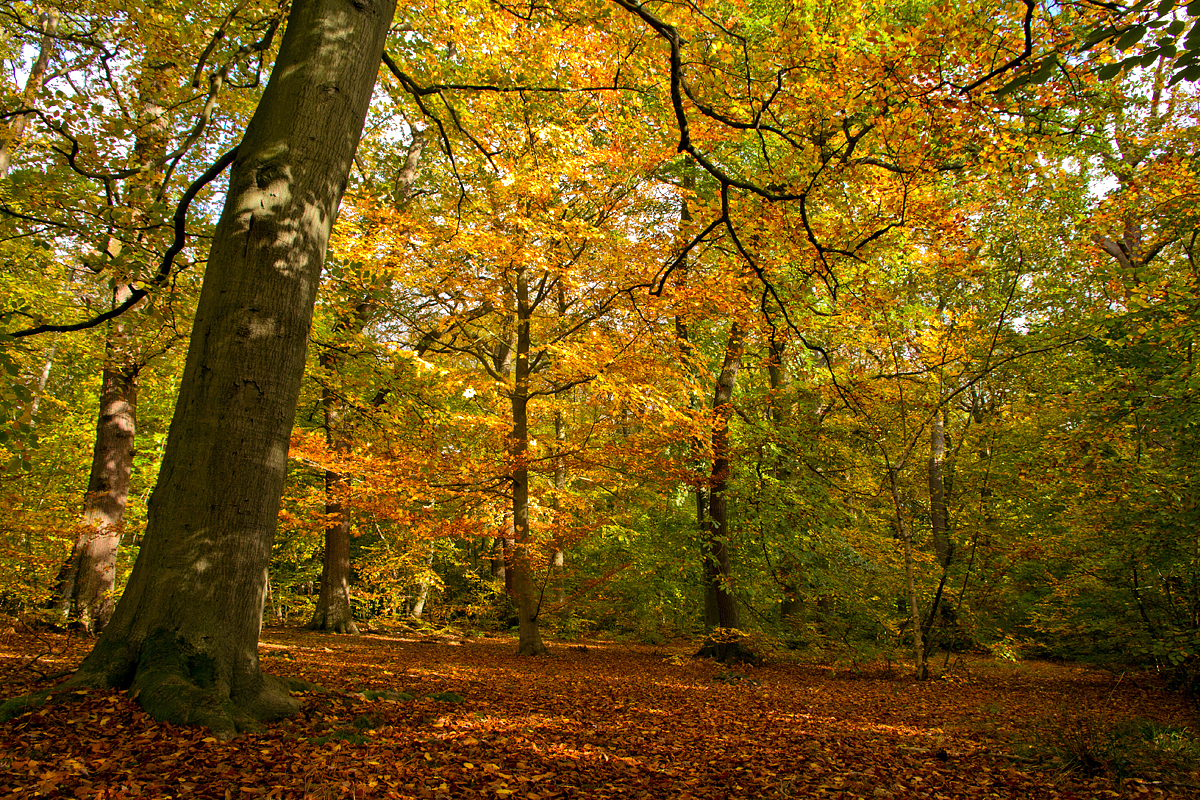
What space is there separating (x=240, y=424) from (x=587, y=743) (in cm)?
282

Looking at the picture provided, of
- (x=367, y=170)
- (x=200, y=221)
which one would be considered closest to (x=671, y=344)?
(x=200, y=221)

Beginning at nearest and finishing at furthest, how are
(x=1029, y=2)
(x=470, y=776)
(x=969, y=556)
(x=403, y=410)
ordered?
(x=470, y=776), (x=1029, y=2), (x=969, y=556), (x=403, y=410)

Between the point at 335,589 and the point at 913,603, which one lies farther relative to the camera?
the point at 335,589

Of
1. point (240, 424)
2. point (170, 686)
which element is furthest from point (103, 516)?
point (240, 424)

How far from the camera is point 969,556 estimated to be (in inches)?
332

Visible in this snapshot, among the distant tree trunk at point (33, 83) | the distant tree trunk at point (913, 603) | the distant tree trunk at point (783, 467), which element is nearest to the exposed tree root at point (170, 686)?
the distant tree trunk at point (33, 83)

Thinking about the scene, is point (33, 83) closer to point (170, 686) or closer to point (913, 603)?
point (170, 686)

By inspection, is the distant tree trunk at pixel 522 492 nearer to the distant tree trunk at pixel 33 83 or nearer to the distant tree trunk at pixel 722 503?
the distant tree trunk at pixel 722 503

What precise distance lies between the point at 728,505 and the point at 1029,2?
8292 mm

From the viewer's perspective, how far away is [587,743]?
3803 mm

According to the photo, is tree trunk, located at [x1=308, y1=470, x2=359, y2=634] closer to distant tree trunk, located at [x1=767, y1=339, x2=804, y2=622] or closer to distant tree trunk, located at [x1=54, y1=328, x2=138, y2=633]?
distant tree trunk, located at [x1=54, y1=328, x2=138, y2=633]

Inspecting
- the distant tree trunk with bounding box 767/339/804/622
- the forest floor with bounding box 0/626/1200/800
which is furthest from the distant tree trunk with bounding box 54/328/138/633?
the distant tree trunk with bounding box 767/339/804/622

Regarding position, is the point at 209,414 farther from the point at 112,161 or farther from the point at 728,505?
the point at 728,505

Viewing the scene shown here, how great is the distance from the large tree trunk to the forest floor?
0.75 ft
